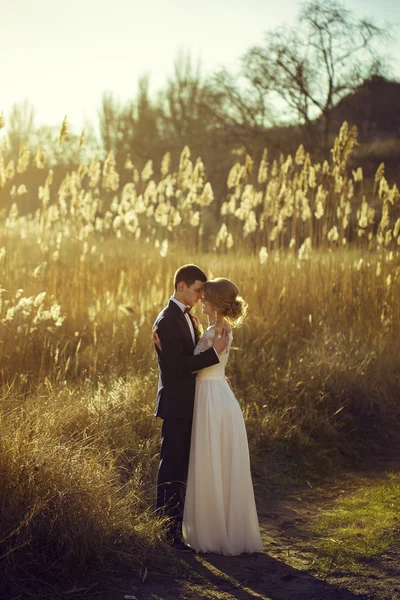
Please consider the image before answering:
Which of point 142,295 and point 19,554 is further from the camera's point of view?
point 142,295

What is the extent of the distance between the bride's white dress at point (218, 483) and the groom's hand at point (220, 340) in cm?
6

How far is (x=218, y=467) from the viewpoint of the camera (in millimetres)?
4047

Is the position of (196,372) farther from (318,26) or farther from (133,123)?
(133,123)

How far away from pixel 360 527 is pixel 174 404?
1430mm

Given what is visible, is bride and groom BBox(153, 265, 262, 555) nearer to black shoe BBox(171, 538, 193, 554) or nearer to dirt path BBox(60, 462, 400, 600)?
black shoe BBox(171, 538, 193, 554)

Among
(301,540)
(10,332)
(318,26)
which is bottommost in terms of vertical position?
(301,540)

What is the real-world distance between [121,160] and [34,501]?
2341cm

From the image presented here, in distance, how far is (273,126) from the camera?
2116 cm

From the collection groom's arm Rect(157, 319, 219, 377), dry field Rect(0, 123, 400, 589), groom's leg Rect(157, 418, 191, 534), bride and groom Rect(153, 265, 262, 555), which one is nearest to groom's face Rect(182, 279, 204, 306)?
bride and groom Rect(153, 265, 262, 555)

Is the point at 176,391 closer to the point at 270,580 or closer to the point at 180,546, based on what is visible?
the point at 180,546

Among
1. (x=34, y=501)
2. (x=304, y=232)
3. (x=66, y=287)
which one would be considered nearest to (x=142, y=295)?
(x=66, y=287)

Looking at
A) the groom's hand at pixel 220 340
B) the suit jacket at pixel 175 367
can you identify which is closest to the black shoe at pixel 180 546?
the suit jacket at pixel 175 367

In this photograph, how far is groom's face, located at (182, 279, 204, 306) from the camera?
13.8 ft

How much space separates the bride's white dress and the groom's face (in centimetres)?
20
